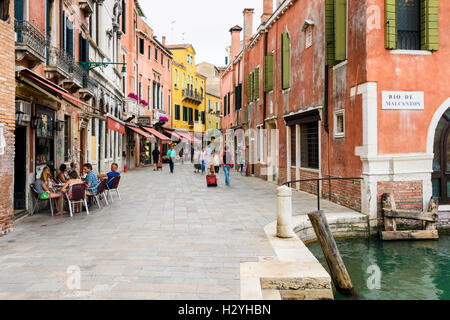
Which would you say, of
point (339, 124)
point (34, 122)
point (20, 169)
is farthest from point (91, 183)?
point (339, 124)

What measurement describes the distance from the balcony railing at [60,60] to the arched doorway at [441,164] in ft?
32.5

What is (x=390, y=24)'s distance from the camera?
888 centimetres

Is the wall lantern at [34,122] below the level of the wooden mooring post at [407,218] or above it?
above

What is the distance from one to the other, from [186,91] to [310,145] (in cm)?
3439

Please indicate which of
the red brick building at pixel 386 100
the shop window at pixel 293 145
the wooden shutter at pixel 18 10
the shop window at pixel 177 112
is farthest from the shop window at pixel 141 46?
the wooden shutter at pixel 18 10

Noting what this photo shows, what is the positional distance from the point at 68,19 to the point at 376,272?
11.8 m

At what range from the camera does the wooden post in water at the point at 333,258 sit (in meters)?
5.78

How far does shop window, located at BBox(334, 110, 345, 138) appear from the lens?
10.6 metres

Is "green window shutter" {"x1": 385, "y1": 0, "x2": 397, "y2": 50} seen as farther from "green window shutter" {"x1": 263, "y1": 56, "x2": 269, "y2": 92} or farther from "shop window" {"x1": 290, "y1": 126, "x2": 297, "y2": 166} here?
"green window shutter" {"x1": 263, "y1": 56, "x2": 269, "y2": 92}

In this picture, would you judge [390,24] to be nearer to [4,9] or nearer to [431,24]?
[431,24]

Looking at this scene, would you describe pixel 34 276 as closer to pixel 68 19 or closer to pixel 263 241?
pixel 263 241

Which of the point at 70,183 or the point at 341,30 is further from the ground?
the point at 341,30

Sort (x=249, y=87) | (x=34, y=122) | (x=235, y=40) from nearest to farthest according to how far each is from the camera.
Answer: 1. (x=34, y=122)
2. (x=249, y=87)
3. (x=235, y=40)

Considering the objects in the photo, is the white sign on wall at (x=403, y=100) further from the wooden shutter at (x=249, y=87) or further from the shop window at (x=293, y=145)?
the wooden shutter at (x=249, y=87)
